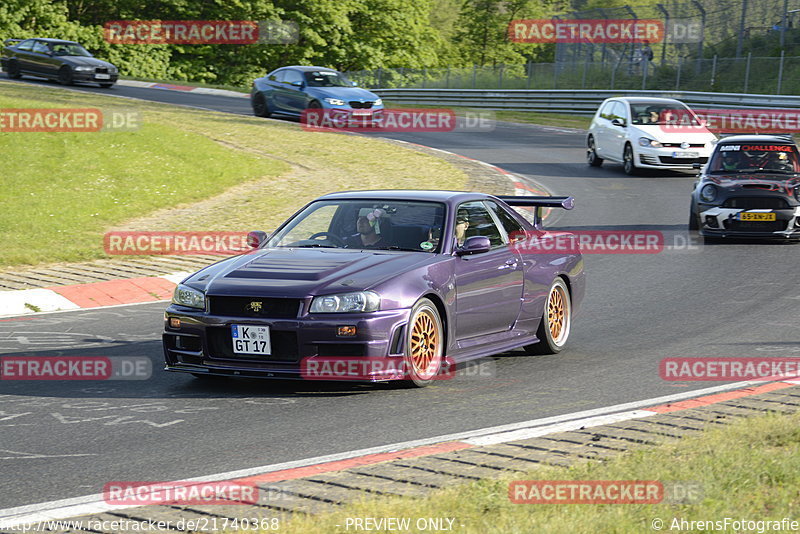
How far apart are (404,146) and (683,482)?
24.0 meters

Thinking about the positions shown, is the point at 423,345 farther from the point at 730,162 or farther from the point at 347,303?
the point at 730,162

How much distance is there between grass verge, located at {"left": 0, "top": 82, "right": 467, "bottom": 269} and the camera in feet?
53.7

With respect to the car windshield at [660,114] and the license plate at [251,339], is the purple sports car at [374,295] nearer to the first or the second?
the license plate at [251,339]

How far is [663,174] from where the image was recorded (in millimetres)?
26312

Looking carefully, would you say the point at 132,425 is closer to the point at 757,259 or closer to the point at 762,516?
the point at 762,516

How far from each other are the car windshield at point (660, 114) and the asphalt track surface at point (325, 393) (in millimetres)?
11023

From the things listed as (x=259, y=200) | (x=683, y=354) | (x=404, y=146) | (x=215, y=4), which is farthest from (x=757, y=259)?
(x=215, y=4)

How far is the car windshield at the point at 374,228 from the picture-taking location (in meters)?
8.91

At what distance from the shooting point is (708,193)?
17094mm

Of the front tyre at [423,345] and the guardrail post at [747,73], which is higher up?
the guardrail post at [747,73]

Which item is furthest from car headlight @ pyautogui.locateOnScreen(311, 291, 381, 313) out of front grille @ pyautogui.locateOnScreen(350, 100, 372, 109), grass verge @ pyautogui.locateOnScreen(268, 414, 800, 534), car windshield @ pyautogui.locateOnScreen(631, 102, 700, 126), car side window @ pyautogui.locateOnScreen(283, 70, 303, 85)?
car side window @ pyautogui.locateOnScreen(283, 70, 303, 85)

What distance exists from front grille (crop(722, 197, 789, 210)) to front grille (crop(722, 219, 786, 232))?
207 millimetres
